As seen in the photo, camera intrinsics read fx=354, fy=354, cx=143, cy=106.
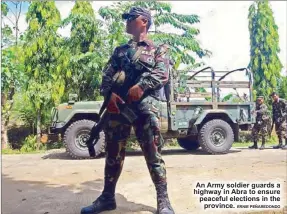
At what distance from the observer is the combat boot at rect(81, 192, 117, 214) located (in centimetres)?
264

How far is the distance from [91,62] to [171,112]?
361cm

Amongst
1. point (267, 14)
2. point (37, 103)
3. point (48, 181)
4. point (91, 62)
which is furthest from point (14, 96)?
point (267, 14)

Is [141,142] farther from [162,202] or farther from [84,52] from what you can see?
[84,52]

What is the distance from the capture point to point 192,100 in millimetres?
7402

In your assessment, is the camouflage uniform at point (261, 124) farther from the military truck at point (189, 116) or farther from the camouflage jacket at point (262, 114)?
the military truck at point (189, 116)

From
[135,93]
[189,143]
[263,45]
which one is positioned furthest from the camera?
[263,45]

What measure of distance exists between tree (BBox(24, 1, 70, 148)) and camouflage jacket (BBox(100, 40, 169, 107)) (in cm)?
750

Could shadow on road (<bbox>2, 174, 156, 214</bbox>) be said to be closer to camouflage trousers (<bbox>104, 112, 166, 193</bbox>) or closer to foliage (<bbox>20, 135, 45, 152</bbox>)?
camouflage trousers (<bbox>104, 112, 166, 193</bbox>)

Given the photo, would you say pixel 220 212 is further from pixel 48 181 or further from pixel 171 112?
pixel 171 112

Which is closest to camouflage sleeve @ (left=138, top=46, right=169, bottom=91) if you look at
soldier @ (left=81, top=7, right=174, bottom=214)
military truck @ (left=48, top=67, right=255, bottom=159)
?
soldier @ (left=81, top=7, right=174, bottom=214)

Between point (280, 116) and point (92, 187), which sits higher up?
point (280, 116)

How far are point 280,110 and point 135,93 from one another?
717 cm

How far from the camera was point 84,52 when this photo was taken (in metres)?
10.6

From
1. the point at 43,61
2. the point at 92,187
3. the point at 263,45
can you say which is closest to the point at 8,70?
the point at 43,61
